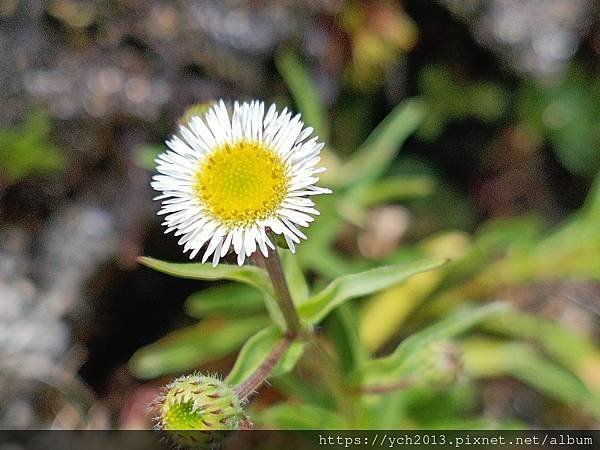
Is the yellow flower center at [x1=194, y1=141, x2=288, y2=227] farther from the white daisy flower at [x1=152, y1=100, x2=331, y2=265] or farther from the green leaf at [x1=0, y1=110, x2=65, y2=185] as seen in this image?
the green leaf at [x1=0, y1=110, x2=65, y2=185]

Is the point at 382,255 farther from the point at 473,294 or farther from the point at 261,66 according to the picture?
the point at 261,66

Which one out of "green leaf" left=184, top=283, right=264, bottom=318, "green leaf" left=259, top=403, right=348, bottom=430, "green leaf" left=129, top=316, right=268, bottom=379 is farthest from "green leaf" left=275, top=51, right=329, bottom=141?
"green leaf" left=259, top=403, right=348, bottom=430

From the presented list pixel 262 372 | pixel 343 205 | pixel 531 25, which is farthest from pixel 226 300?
pixel 531 25

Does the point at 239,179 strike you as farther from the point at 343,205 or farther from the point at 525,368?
the point at 525,368

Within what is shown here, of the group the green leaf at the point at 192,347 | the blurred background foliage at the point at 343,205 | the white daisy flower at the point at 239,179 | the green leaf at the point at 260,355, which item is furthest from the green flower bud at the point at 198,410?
the green leaf at the point at 192,347

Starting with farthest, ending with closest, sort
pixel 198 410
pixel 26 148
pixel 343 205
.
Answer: pixel 343 205, pixel 26 148, pixel 198 410

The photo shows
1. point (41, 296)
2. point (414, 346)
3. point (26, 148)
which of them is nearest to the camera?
point (414, 346)
